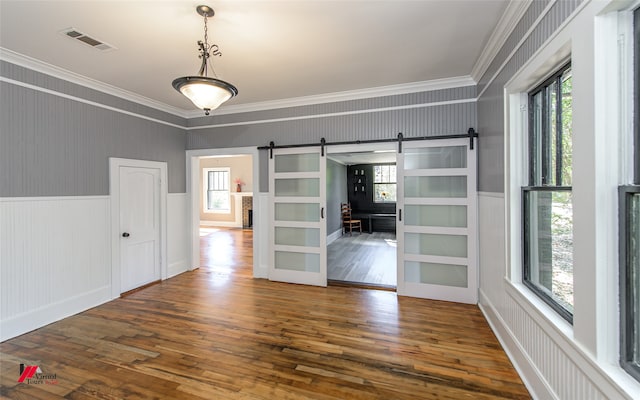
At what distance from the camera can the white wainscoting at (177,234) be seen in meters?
4.74

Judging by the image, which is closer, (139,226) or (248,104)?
(139,226)

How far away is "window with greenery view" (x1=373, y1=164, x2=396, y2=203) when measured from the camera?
9.64 meters

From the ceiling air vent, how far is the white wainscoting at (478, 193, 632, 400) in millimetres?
4078

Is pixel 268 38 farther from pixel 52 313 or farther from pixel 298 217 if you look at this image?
pixel 52 313

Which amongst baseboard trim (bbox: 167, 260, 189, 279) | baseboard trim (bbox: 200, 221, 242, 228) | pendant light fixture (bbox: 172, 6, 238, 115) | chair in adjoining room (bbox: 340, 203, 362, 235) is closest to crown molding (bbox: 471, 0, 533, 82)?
pendant light fixture (bbox: 172, 6, 238, 115)

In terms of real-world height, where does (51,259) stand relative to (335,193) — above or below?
below

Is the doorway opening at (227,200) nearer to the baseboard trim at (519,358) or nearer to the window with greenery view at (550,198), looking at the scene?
the baseboard trim at (519,358)

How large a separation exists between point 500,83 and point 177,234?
5039 millimetres

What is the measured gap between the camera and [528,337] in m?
2.05

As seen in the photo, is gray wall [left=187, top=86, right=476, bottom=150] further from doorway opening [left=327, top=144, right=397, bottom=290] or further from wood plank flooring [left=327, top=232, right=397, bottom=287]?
wood plank flooring [left=327, top=232, right=397, bottom=287]

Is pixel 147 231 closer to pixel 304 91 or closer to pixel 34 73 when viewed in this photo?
pixel 34 73

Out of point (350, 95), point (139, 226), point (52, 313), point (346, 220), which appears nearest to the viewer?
point (52, 313)

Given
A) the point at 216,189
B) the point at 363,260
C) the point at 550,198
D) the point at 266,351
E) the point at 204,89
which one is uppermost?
the point at 204,89

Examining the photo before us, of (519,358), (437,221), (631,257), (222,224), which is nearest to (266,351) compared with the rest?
(519,358)
